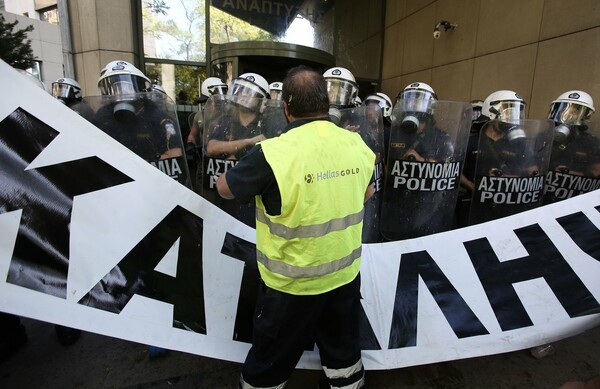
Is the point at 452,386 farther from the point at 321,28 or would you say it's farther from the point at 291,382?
the point at 321,28

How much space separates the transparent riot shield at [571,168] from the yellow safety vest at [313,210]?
2608mm

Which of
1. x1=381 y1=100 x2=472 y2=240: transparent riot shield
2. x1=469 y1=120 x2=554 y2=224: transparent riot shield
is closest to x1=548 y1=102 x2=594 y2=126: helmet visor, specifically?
x1=469 y1=120 x2=554 y2=224: transparent riot shield

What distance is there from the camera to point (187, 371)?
2.47 m

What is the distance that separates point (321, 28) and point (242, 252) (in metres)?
8.64

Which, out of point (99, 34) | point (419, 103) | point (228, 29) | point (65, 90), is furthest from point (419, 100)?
point (99, 34)

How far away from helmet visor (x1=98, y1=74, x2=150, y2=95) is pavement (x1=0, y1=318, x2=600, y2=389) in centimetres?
195

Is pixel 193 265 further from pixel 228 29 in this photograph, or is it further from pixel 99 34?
pixel 228 29

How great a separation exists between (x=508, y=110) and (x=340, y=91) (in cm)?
156

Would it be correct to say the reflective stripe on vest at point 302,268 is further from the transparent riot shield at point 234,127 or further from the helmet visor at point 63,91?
the helmet visor at point 63,91

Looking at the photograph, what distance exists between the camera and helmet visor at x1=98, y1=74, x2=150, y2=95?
2844mm

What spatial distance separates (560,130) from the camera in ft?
11.0

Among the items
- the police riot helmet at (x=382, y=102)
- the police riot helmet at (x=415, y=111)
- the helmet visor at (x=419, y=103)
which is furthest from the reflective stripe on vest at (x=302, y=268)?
the police riot helmet at (x=382, y=102)

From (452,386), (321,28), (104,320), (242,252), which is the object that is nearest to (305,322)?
(242,252)

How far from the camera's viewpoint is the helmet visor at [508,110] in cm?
324
